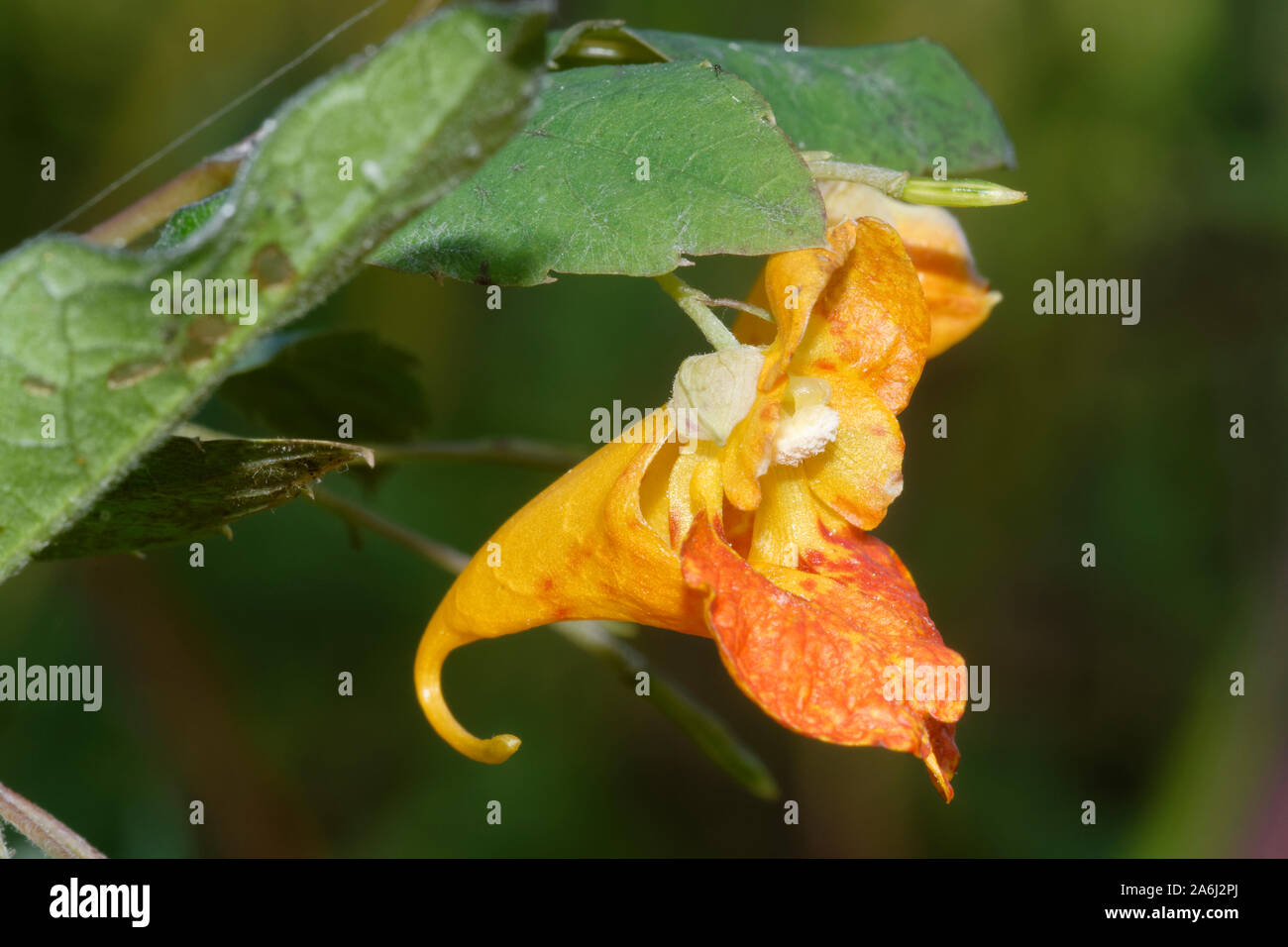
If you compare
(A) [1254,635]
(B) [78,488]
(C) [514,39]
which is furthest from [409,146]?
(A) [1254,635]

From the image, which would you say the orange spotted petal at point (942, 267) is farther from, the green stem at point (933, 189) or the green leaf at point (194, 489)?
the green leaf at point (194, 489)

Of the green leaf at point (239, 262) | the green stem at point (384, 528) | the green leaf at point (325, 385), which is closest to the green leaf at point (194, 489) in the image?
the green leaf at point (239, 262)

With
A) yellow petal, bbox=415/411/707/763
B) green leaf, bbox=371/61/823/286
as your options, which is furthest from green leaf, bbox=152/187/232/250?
yellow petal, bbox=415/411/707/763

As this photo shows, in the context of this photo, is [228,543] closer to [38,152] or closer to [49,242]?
[38,152]

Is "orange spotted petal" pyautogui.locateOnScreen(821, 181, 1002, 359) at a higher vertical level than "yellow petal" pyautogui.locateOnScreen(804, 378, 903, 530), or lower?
higher

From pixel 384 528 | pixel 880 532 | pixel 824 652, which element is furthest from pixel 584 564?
pixel 880 532

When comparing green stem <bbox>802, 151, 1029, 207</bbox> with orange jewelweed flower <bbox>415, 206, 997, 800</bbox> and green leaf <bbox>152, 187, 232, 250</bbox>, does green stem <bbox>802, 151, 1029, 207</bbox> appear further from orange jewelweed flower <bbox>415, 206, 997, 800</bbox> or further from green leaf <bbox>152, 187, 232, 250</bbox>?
green leaf <bbox>152, 187, 232, 250</bbox>

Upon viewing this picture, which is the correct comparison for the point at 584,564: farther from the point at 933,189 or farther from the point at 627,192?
the point at 933,189
